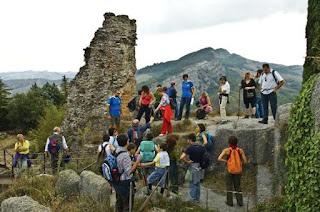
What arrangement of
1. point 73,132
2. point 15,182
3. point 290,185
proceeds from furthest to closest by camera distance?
point 73,132, point 15,182, point 290,185

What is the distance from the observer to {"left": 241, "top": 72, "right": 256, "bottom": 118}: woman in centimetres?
1493

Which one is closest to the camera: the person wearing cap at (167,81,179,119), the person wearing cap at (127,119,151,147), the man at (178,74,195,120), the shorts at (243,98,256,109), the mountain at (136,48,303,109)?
the person wearing cap at (127,119,151,147)

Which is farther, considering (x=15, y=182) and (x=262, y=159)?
(x=15, y=182)

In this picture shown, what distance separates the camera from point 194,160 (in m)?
10.9

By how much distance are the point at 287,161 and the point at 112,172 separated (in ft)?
11.3

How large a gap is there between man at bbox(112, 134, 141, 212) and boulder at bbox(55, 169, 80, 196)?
3.21 meters

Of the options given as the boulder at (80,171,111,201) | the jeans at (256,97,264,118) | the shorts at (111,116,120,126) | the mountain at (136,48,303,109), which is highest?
the mountain at (136,48,303,109)

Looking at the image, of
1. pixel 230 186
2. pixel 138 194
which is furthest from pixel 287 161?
pixel 138 194

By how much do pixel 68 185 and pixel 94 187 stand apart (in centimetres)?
147

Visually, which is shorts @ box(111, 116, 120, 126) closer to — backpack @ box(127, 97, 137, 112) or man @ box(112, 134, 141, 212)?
backpack @ box(127, 97, 137, 112)

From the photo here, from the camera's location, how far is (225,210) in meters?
10.7

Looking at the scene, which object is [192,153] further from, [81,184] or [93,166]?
[93,166]

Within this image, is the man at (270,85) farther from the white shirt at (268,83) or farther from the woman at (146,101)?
the woman at (146,101)

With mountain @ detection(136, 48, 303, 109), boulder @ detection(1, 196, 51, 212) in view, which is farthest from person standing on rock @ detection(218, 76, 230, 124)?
mountain @ detection(136, 48, 303, 109)
